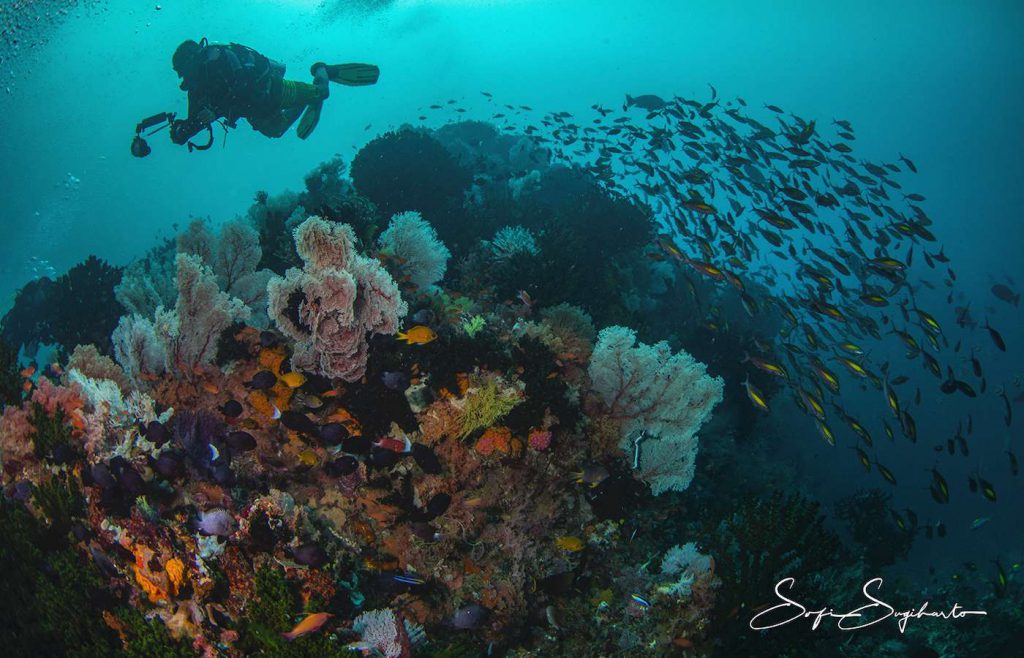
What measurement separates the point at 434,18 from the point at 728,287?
330ft

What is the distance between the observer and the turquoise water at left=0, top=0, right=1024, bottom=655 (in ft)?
128

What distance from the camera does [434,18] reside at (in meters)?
96.1

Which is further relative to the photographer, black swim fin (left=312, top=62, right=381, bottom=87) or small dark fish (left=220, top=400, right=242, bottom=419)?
black swim fin (left=312, top=62, right=381, bottom=87)

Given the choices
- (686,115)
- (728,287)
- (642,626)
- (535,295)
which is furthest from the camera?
(728,287)

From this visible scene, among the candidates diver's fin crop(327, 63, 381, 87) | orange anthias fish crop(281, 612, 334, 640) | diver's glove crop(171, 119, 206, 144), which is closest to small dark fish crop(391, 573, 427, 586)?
orange anthias fish crop(281, 612, 334, 640)

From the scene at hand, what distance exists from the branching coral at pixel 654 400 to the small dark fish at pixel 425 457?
201 centimetres

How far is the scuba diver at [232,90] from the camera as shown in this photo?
933cm

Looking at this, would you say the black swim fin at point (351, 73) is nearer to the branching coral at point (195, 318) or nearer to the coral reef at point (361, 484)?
the coral reef at point (361, 484)

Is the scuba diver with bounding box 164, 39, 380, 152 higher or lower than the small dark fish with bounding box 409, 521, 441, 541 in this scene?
higher

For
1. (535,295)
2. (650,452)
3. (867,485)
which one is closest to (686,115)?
(535,295)

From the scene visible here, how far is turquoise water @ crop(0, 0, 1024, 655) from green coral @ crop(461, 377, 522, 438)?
27507mm

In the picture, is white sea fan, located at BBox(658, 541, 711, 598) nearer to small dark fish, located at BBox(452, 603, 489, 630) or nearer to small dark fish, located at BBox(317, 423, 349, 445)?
small dark fish, located at BBox(452, 603, 489, 630)

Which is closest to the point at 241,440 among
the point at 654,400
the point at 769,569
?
the point at 654,400

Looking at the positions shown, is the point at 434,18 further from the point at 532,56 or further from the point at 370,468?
the point at 370,468
